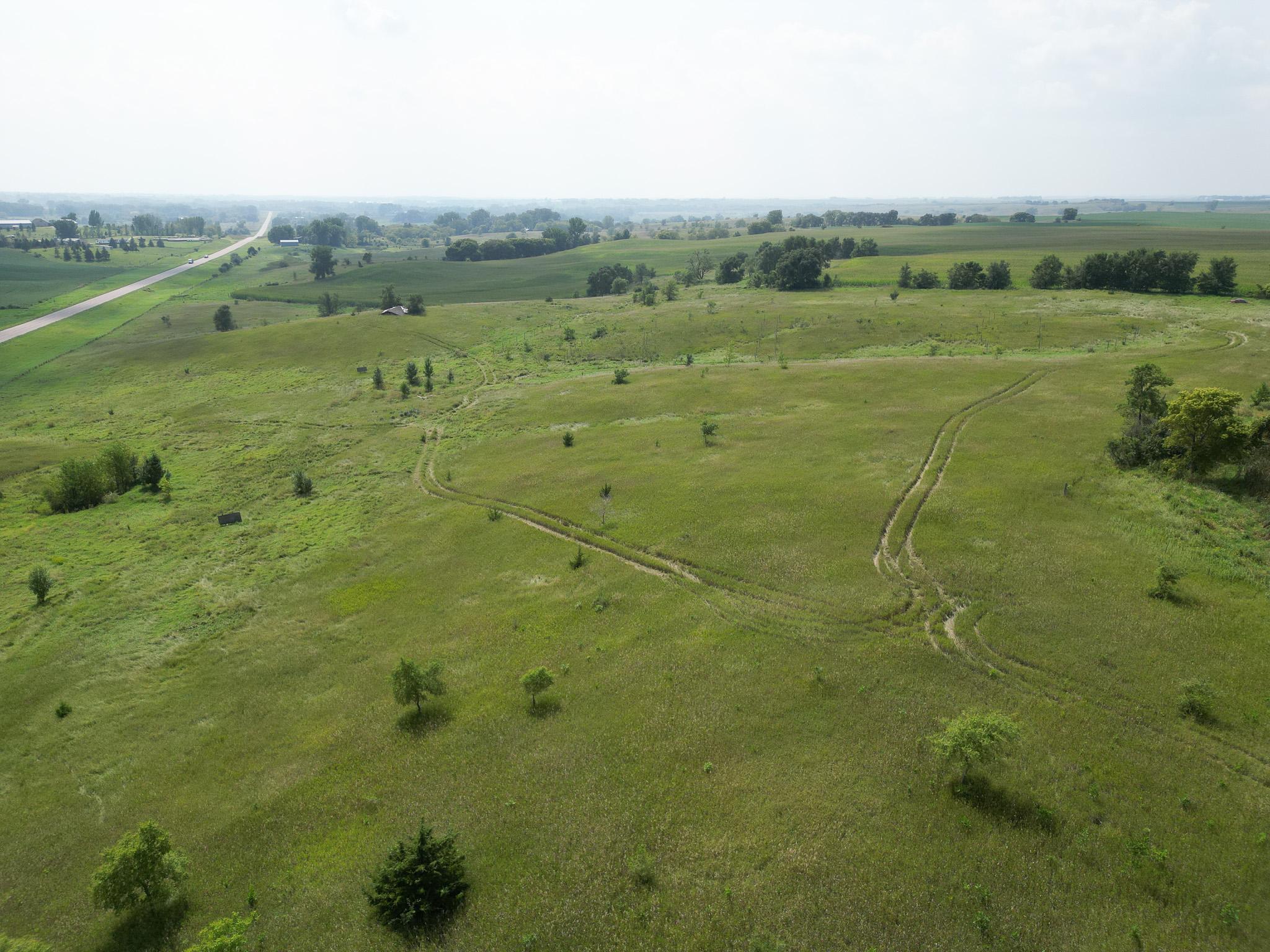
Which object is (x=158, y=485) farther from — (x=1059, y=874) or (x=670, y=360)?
(x=1059, y=874)

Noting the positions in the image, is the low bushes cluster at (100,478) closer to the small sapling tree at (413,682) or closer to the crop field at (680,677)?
the crop field at (680,677)

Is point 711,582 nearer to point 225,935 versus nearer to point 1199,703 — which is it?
point 1199,703

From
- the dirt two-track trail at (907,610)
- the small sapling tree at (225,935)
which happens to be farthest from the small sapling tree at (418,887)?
the dirt two-track trail at (907,610)

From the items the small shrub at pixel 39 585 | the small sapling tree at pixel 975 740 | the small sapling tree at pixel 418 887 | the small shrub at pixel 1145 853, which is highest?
the small sapling tree at pixel 975 740

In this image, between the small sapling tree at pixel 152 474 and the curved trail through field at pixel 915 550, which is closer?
the curved trail through field at pixel 915 550

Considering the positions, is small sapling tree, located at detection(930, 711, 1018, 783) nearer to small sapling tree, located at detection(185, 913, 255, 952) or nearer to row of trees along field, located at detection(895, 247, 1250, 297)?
small sapling tree, located at detection(185, 913, 255, 952)

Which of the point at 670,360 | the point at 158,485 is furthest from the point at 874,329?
the point at 158,485

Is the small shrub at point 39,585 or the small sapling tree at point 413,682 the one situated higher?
the small sapling tree at point 413,682
